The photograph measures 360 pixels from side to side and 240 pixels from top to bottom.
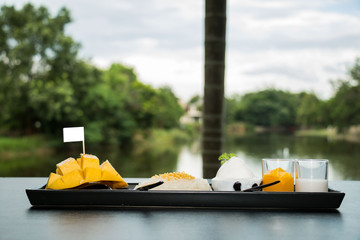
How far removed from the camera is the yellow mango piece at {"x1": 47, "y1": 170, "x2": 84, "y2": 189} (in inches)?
42.1

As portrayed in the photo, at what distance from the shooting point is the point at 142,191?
101 cm

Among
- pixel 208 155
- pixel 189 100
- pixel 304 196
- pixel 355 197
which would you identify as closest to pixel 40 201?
pixel 304 196

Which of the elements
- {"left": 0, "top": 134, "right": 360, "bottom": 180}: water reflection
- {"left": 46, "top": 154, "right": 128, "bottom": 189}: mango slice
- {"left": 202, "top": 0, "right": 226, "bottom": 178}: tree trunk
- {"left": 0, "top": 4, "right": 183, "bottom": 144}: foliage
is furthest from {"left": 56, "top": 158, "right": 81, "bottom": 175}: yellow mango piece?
{"left": 0, "top": 4, "right": 183, "bottom": 144}: foliage

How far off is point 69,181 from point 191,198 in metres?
0.30

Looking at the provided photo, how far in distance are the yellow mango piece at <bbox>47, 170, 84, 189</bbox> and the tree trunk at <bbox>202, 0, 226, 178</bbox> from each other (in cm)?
183

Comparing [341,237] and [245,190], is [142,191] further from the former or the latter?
[341,237]

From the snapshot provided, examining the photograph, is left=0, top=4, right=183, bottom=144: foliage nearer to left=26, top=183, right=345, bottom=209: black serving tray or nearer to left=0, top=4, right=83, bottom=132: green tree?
left=0, top=4, right=83, bottom=132: green tree

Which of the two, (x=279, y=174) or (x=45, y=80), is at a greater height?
(x=45, y=80)

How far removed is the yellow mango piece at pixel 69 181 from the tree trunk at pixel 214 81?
5.99ft

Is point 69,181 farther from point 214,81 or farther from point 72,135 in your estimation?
point 214,81

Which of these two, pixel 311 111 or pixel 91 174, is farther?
pixel 311 111

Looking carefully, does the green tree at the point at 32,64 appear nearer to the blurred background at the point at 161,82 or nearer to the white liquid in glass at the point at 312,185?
the blurred background at the point at 161,82

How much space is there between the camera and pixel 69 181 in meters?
1.07

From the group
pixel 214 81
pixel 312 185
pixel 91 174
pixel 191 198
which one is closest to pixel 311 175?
pixel 312 185
